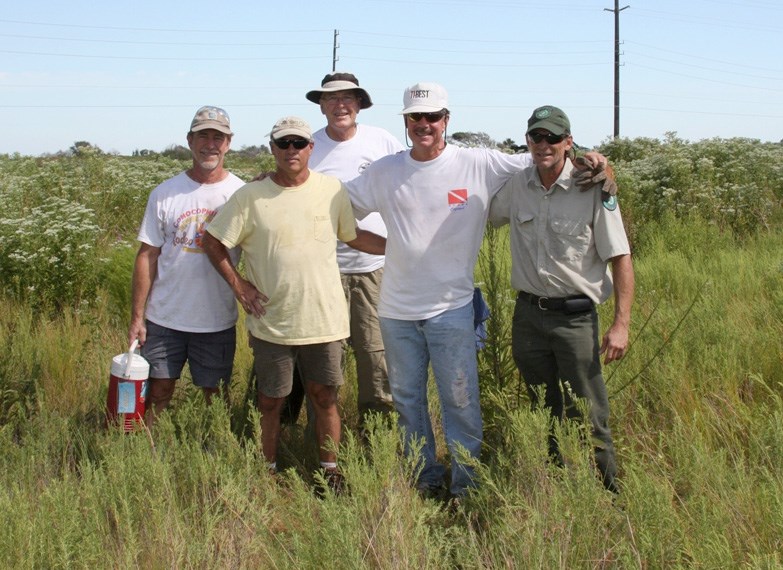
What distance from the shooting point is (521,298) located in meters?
4.38

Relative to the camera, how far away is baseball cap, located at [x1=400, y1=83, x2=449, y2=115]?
418 cm

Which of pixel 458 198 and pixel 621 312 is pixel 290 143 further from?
pixel 621 312

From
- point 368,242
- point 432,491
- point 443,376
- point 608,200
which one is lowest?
point 432,491

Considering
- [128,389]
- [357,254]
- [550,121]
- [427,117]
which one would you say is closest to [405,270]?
[427,117]

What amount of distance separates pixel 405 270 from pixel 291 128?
0.93m

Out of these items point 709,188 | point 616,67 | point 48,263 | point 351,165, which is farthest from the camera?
point 616,67

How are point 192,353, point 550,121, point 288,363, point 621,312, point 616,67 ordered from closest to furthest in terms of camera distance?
1. point 550,121
2. point 621,312
3. point 288,363
4. point 192,353
5. point 616,67

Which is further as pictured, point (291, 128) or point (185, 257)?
point (185, 257)

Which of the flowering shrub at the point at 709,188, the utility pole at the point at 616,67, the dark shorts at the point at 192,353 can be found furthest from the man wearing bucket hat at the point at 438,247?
the utility pole at the point at 616,67

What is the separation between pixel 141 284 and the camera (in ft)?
15.5

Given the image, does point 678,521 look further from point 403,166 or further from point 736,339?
point 736,339

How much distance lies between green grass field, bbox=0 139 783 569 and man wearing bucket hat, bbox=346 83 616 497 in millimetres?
276

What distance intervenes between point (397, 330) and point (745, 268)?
15.8 feet

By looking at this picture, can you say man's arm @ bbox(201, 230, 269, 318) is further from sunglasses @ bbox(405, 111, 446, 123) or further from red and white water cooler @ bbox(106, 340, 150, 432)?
sunglasses @ bbox(405, 111, 446, 123)
